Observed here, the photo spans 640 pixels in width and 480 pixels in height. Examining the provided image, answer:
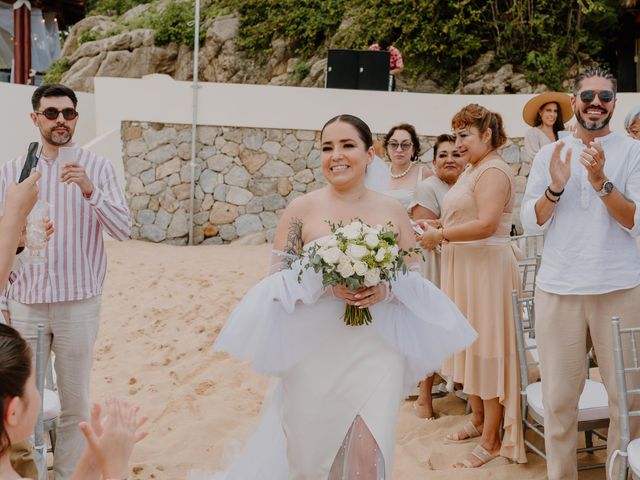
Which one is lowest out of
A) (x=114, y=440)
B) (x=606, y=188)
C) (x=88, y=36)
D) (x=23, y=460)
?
(x=23, y=460)

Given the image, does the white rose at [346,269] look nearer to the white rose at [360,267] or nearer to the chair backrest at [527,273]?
the white rose at [360,267]

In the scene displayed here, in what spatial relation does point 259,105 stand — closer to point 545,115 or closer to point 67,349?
point 545,115

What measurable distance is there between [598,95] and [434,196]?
6.38ft

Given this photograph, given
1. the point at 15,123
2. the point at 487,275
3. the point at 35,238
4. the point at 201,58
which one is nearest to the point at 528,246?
the point at 487,275

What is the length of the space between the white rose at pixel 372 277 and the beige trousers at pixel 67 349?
1.71m

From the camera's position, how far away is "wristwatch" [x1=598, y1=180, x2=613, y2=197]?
3.54m

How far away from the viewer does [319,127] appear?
Answer: 12961 millimetres

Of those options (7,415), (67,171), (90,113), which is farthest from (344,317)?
(90,113)

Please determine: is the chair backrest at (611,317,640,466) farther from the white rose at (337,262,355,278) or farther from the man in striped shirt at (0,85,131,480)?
the man in striped shirt at (0,85,131,480)

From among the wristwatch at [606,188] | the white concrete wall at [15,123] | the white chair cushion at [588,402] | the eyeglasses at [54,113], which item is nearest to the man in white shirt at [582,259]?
the wristwatch at [606,188]

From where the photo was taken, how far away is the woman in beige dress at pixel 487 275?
14.6 ft

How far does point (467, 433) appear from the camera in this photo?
194 inches

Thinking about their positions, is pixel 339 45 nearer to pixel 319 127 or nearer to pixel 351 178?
pixel 319 127

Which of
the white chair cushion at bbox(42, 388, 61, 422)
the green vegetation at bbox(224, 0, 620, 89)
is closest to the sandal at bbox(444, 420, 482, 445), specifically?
the white chair cushion at bbox(42, 388, 61, 422)
